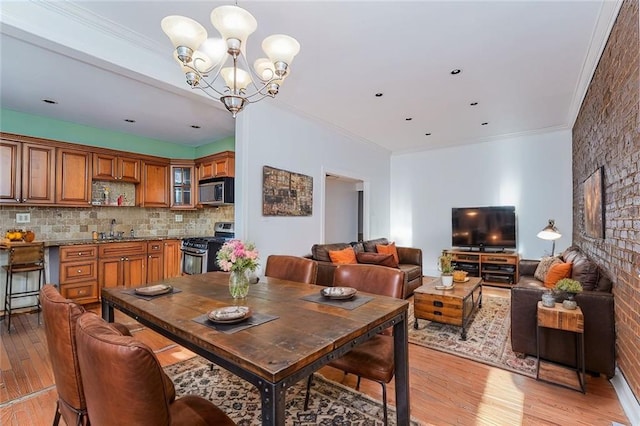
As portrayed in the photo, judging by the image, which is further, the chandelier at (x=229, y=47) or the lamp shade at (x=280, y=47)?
the lamp shade at (x=280, y=47)

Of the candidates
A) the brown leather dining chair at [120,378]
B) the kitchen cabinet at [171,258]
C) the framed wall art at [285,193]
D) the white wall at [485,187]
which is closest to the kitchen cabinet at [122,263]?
the kitchen cabinet at [171,258]

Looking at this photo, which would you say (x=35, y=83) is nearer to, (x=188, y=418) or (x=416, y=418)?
(x=188, y=418)

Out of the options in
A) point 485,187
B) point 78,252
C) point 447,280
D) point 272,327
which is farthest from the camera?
point 485,187

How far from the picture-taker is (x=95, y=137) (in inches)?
187

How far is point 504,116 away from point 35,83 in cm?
599

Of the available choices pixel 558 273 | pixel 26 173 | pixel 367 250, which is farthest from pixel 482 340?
pixel 26 173

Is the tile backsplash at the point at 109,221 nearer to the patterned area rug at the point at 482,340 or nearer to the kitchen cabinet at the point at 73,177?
the kitchen cabinet at the point at 73,177

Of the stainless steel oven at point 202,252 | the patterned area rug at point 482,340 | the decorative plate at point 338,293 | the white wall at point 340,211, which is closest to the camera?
the decorative plate at point 338,293

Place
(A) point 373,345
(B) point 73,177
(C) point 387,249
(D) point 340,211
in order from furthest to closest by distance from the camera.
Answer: (D) point 340,211 < (C) point 387,249 < (B) point 73,177 < (A) point 373,345

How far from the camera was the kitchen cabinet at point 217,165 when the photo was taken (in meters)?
4.93

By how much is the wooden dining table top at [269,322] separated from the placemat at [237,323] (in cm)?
2

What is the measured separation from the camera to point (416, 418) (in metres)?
1.89

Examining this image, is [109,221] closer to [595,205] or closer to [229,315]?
[229,315]

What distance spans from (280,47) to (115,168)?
4127mm
